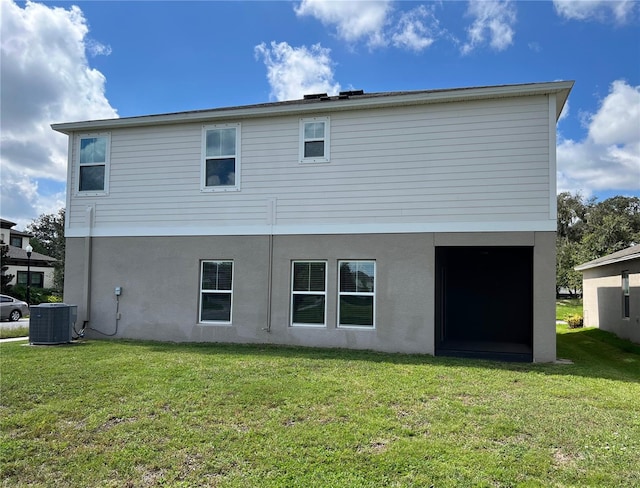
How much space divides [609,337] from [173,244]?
1359 centimetres

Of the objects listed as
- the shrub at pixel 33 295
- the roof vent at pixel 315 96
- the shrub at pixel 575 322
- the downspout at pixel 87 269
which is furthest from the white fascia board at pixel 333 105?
the shrub at pixel 33 295

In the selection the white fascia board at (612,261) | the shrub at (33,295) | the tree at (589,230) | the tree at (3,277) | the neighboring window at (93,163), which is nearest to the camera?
the neighboring window at (93,163)

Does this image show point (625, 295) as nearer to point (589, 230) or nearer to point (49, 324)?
point (49, 324)

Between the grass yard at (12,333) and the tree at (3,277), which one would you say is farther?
the tree at (3,277)

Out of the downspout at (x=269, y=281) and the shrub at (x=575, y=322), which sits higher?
the downspout at (x=269, y=281)

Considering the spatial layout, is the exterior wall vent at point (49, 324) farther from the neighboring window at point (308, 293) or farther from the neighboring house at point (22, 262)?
the neighboring house at point (22, 262)

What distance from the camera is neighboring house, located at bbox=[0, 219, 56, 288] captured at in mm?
33625

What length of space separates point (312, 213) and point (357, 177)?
1.28 metres

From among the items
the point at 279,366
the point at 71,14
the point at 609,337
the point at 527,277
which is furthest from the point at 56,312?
the point at 609,337

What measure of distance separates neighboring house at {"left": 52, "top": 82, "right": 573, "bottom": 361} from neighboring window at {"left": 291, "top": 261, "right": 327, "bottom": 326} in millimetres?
32

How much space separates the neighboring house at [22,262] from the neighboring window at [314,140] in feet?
95.9

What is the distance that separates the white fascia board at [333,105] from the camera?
9.05 metres

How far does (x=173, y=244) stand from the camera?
11031mm

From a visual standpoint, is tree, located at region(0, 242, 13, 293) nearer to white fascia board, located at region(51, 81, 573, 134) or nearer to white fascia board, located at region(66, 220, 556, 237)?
white fascia board, located at region(66, 220, 556, 237)
